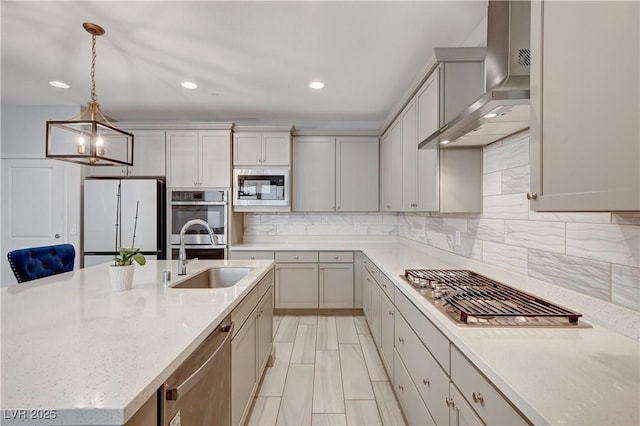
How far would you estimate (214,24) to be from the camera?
6.93ft

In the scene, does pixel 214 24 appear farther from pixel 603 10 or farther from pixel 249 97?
pixel 603 10

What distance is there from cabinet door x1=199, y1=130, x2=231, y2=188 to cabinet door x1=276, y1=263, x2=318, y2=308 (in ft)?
4.35

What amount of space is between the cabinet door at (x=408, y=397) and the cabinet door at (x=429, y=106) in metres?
1.59

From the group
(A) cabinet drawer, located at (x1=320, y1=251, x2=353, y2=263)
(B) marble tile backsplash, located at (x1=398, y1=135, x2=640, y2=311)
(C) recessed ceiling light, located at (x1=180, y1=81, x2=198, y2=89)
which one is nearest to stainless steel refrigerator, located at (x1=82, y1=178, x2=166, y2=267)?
(C) recessed ceiling light, located at (x1=180, y1=81, x2=198, y2=89)

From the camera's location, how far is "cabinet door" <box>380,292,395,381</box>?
219cm

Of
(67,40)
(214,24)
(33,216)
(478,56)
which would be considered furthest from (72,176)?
(478,56)

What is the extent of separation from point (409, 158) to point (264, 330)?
1921mm

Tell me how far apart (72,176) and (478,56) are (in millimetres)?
4467

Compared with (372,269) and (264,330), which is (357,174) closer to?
(372,269)

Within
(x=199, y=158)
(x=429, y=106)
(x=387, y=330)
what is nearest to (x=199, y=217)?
(x=199, y=158)

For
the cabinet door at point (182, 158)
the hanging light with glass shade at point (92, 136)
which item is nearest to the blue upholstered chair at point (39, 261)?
the hanging light with glass shade at point (92, 136)

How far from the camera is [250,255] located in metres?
3.81

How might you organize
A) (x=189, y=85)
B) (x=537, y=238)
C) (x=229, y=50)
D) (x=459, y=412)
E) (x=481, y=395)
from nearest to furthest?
1. (x=481, y=395)
2. (x=459, y=412)
3. (x=537, y=238)
4. (x=229, y=50)
5. (x=189, y=85)

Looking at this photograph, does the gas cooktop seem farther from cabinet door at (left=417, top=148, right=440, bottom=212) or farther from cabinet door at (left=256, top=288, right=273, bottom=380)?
cabinet door at (left=256, top=288, right=273, bottom=380)
